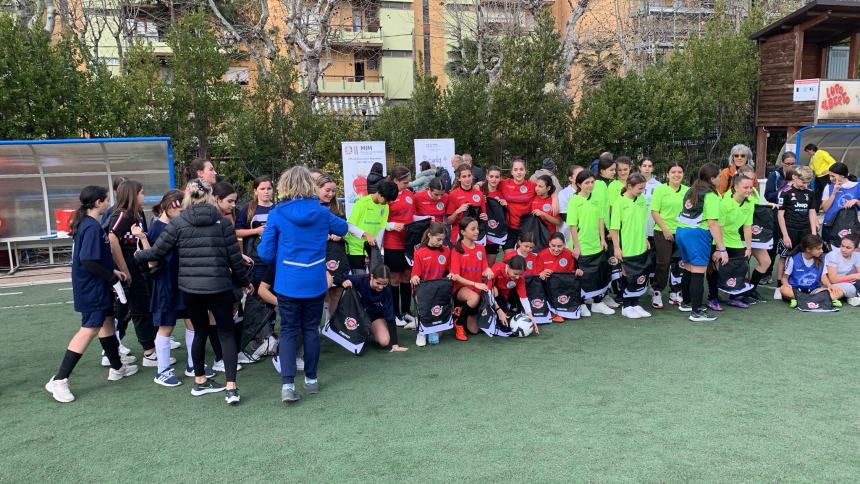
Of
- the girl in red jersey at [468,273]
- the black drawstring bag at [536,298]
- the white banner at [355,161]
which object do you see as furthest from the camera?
the white banner at [355,161]

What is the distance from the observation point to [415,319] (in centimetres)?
650

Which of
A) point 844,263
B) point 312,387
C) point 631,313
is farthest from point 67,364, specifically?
point 844,263

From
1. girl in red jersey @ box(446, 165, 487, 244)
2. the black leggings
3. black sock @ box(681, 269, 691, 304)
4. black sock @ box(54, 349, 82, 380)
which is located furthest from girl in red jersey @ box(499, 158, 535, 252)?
black sock @ box(54, 349, 82, 380)

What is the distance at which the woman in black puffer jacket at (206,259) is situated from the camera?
4.25 meters

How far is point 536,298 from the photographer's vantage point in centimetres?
642

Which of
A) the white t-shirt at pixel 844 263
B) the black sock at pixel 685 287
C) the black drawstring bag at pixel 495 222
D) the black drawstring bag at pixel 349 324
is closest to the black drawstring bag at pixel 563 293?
the black drawstring bag at pixel 495 222

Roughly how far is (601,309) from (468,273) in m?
1.87

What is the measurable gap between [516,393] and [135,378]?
3191mm

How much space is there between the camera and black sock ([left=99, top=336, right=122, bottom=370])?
4.97 meters

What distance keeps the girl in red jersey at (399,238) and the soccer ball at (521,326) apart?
3.56 ft

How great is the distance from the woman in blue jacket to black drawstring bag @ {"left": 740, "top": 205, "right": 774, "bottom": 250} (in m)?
5.17

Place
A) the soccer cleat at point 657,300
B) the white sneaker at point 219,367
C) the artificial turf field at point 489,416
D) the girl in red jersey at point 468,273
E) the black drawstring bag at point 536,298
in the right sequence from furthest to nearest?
the soccer cleat at point 657,300 → the black drawstring bag at point 536,298 → the girl in red jersey at point 468,273 → the white sneaker at point 219,367 → the artificial turf field at point 489,416

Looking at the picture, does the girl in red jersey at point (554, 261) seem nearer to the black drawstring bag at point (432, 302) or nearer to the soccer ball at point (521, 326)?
the soccer ball at point (521, 326)

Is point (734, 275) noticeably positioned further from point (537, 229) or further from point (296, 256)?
point (296, 256)
